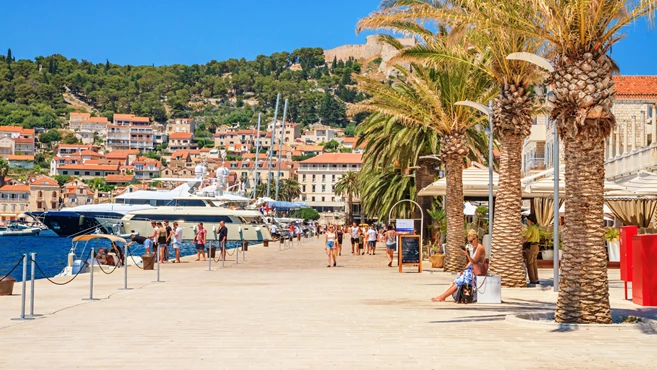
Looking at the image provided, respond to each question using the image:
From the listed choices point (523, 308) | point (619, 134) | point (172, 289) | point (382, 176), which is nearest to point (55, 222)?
point (382, 176)

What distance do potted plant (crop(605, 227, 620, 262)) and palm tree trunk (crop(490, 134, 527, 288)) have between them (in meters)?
8.46

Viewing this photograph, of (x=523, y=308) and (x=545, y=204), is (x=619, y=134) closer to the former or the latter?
(x=545, y=204)

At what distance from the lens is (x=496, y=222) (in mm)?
21781

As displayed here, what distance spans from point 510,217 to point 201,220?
61.9 meters

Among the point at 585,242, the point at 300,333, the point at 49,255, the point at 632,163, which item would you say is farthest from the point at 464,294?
the point at 49,255

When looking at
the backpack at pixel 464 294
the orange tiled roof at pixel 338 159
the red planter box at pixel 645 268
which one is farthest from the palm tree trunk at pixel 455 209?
the orange tiled roof at pixel 338 159

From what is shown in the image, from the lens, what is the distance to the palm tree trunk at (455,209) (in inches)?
1080

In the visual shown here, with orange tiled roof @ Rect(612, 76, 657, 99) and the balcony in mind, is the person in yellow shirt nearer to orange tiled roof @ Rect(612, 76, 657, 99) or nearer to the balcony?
the balcony

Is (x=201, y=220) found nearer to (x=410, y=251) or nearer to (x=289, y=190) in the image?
(x=410, y=251)

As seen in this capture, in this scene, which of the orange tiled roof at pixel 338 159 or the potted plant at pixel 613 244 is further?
the orange tiled roof at pixel 338 159

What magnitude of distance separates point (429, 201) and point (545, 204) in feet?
23.3

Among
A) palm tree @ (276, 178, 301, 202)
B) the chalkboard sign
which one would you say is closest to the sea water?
the chalkboard sign

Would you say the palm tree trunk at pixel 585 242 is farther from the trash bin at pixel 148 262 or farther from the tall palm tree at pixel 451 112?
the trash bin at pixel 148 262

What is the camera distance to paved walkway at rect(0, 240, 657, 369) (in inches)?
392
